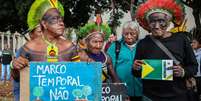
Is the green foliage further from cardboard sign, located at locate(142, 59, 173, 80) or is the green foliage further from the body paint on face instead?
the body paint on face

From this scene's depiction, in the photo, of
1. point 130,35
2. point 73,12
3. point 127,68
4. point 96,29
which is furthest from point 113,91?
point 73,12

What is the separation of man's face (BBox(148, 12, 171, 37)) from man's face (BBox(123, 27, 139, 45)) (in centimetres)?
128

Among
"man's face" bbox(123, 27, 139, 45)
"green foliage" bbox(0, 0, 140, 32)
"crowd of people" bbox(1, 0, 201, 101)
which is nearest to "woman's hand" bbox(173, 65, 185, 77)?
"crowd of people" bbox(1, 0, 201, 101)

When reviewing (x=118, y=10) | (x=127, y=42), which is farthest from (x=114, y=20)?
(x=127, y=42)

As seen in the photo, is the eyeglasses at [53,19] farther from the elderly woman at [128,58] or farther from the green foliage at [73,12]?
the green foliage at [73,12]

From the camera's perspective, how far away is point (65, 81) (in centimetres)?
503

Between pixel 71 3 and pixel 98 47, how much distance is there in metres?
12.8

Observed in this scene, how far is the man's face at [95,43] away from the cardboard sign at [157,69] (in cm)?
107

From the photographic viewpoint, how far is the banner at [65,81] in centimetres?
498

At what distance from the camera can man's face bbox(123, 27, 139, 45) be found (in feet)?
23.5

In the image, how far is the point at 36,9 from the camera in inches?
210

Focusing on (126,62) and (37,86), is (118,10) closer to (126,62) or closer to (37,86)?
(126,62)

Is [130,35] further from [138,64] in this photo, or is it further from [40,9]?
[40,9]

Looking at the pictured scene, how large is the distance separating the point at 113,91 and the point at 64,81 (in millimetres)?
→ 1523
